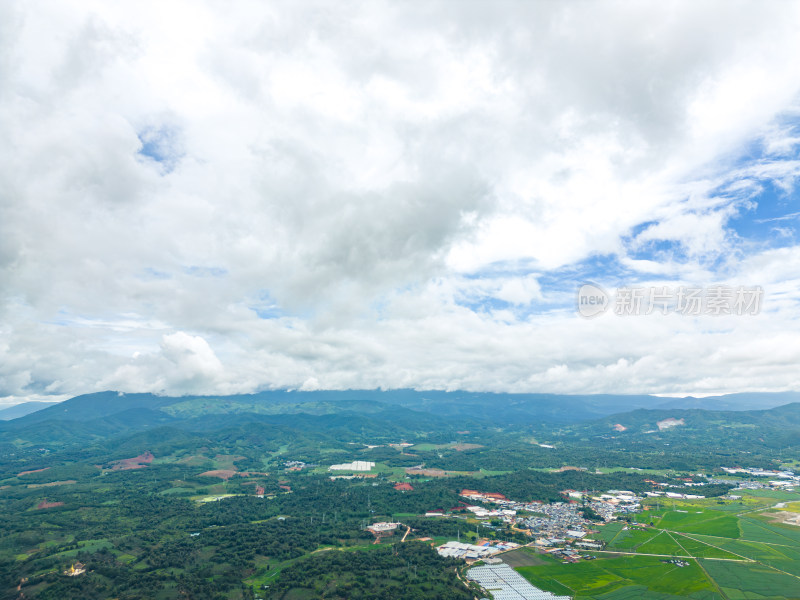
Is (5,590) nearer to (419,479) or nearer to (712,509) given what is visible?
(419,479)

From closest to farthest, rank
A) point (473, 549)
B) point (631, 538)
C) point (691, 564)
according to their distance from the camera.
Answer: point (691, 564)
point (473, 549)
point (631, 538)

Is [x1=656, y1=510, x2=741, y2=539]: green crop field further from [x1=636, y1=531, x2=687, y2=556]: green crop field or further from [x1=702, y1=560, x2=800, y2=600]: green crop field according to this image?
[x1=702, y1=560, x2=800, y2=600]: green crop field

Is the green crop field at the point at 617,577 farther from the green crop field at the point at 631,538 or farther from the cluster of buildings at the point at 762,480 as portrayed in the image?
the cluster of buildings at the point at 762,480

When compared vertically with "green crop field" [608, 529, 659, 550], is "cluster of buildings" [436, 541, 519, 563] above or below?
below

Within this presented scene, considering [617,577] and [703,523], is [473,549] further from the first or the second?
[703,523]

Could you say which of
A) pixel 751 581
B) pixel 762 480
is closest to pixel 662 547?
pixel 751 581

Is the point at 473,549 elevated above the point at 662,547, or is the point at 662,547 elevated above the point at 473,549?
the point at 662,547

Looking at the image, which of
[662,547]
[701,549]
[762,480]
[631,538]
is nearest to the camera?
[701,549]

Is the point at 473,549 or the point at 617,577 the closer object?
the point at 617,577

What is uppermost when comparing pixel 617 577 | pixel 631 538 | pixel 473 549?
pixel 617 577

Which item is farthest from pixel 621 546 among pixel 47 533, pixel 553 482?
pixel 47 533

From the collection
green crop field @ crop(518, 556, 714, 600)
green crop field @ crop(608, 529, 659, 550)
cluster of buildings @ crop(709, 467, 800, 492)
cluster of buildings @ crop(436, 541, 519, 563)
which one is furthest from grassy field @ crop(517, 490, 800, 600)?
cluster of buildings @ crop(709, 467, 800, 492)
